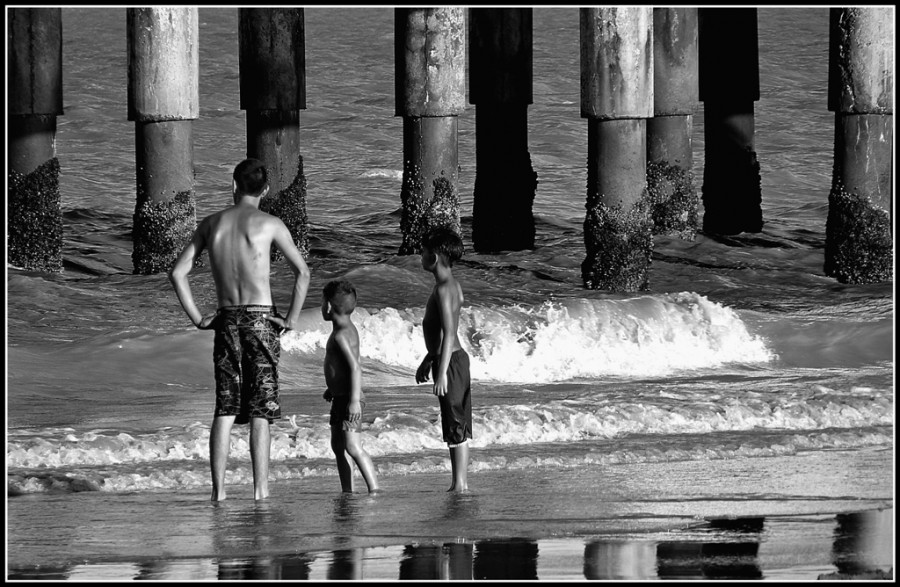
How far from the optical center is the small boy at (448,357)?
7.17 m

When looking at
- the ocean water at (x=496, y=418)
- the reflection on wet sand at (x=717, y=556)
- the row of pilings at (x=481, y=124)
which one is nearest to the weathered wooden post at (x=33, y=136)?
the row of pilings at (x=481, y=124)

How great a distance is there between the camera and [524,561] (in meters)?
5.65

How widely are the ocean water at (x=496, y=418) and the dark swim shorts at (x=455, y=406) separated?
0.27 meters

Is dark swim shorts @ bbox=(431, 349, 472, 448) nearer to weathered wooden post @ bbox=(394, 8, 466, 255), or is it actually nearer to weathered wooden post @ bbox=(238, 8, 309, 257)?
weathered wooden post @ bbox=(394, 8, 466, 255)

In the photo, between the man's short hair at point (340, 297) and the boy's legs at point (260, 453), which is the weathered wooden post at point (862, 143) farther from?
the boy's legs at point (260, 453)

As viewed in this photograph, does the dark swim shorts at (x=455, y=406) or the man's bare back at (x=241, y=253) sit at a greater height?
the man's bare back at (x=241, y=253)

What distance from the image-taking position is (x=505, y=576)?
5.42 metres

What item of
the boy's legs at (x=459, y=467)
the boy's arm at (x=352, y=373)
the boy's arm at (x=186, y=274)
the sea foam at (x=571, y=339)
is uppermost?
the boy's arm at (x=186, y=274)

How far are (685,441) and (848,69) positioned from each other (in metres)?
6.13

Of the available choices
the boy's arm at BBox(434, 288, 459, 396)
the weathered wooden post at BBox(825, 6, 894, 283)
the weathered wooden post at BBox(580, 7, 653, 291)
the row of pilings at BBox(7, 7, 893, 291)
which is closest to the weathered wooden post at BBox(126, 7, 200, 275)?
the row of pilings at BBox(7, 7, 893, 291)

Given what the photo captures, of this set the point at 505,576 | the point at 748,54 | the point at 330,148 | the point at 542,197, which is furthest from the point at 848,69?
the point at 330,148

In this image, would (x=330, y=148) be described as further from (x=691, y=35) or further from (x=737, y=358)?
(x=737, y=358)

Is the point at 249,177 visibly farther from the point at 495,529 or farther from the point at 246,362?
the point at 495,529

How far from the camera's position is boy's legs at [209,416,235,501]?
22.5 feet
